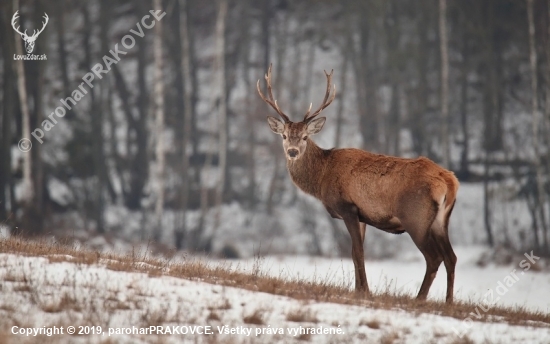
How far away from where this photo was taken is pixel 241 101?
30.2 m

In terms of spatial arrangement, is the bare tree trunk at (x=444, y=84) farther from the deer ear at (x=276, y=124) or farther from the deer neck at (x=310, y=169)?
the deer neck at (x=310, y=169)

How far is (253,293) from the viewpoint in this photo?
769 centimetres

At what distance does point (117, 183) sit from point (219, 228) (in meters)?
4.58

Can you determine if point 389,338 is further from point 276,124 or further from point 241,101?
point 241,101

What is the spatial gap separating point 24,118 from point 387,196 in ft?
54.7

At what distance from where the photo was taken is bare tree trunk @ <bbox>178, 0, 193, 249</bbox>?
26.4 meters

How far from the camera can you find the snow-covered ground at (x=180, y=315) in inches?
255

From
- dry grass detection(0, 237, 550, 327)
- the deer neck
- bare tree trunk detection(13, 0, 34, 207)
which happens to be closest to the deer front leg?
dry grass detection(0, 237, 550, 327)

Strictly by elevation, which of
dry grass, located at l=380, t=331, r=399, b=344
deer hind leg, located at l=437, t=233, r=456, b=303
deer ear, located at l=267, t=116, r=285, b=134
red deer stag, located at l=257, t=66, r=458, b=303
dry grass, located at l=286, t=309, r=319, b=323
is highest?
deer ear, located at l=267, t=116, r=285, b=134

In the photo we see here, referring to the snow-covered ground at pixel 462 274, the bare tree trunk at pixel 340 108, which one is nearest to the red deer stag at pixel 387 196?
the snow-covered ground at pixel 462 274

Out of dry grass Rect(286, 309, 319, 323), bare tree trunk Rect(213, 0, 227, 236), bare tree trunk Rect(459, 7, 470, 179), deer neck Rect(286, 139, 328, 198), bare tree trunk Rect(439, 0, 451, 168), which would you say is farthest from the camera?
bare tree trunk Rect(459, 7, 470, 179)

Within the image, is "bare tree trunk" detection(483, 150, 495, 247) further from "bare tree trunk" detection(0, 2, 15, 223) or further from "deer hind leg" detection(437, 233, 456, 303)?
"deer hind leg" detection(437, 233, 456, 303)

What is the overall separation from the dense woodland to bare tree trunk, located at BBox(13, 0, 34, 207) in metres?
0.14

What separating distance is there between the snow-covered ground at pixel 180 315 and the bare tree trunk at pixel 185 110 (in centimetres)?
1840
